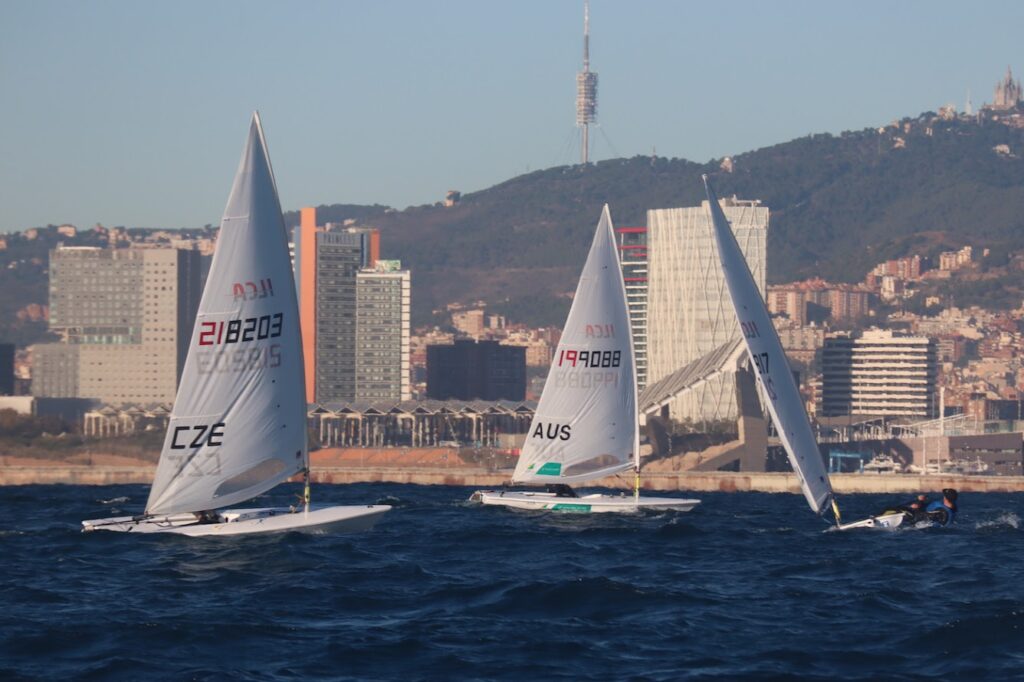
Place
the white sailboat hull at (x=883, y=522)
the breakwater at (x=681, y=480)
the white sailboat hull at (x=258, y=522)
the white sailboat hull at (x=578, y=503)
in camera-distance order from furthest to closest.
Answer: the breakwater at (x=681, y=480) < the white sailboat hull at (x=578, y=503) < the white sailboat hull at (x=883, y=522) < the white sailboat hull at (x=258, y=522)

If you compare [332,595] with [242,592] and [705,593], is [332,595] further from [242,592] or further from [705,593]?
[705,593]

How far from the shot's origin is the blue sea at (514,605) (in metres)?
27.0

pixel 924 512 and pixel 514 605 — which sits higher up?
pixel 924 512

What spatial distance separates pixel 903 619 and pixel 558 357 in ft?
86.1

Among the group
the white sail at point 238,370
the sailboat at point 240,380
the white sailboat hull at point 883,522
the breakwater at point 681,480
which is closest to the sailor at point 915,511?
the white sailboat hull at point 883,522

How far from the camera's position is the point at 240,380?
41188 mm

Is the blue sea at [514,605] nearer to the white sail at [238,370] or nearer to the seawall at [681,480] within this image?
the white sail at [238,370]

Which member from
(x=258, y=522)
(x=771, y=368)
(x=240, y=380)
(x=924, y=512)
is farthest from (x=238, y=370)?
(x=924, y=512)

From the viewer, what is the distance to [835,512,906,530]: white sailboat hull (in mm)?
47500

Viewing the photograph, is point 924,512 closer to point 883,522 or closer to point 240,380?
point 883,522

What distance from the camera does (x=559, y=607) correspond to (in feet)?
108

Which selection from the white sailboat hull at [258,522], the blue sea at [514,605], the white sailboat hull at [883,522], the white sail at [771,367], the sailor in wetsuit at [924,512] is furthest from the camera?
the sailor in wetsuit at [924,512]

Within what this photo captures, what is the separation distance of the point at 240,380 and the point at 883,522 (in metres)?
17.7

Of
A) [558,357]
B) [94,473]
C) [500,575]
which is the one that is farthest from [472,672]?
[94,473]
